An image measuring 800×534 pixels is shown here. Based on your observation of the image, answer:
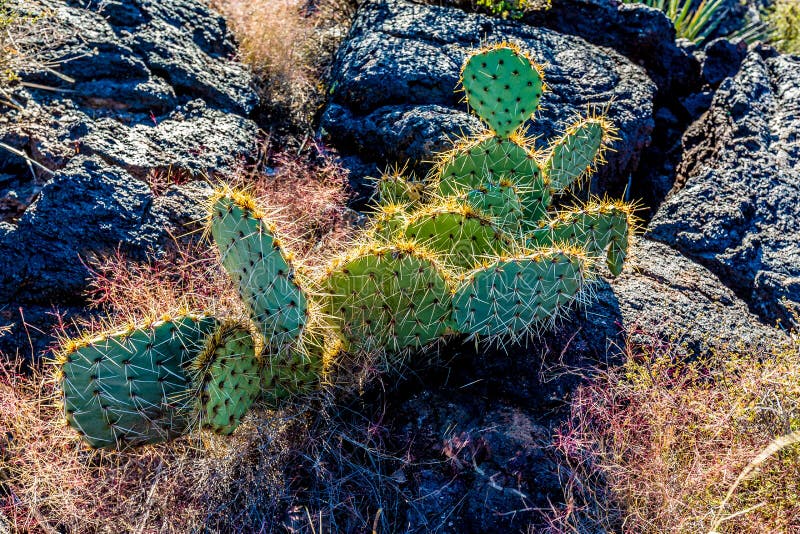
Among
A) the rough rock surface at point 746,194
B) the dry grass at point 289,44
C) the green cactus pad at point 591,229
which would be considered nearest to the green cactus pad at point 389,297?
the green cactus pad at point 591,229

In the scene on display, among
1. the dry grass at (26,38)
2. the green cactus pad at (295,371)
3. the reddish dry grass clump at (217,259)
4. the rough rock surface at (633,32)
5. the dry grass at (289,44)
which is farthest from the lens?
the rough rock surface at (633,32)

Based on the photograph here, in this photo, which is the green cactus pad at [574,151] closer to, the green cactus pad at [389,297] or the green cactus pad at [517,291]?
the green cactus pad at [517,291]

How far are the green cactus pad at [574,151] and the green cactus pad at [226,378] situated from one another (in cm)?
171

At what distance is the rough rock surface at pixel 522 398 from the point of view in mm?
2584

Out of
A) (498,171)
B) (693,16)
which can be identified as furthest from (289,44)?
(693,16)

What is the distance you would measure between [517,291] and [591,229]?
23.6 inches

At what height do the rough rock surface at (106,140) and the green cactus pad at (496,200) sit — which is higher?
the green cactus pad at (496,200)

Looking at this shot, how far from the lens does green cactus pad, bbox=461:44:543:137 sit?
3236mm

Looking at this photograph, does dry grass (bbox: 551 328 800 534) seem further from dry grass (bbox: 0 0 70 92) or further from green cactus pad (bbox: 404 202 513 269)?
dry grass (bbox: 0 0 70 92)

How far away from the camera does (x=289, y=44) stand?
15.5 ft

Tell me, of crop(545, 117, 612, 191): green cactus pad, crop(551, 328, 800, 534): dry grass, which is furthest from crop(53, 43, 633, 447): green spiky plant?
crop(551, 328, 800, 534): dry grass

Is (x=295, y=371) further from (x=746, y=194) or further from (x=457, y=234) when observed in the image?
(x=746, y=194)

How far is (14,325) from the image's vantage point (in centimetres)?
316

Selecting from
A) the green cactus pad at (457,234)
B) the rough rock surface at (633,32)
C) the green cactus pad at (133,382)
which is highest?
the rough rock surface at (633,32)
